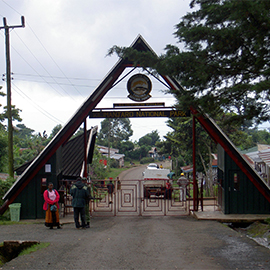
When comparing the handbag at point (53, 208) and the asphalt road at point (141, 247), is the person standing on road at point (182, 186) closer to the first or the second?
the asphalt road at point (141, 247)

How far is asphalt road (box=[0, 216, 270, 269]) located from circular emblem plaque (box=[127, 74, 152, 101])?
215 inches

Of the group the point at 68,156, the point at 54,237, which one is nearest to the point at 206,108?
the point at 54,237

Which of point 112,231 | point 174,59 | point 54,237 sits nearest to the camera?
point 174,59

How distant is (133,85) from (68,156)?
772 cm

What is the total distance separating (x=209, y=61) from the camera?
28.2 ft

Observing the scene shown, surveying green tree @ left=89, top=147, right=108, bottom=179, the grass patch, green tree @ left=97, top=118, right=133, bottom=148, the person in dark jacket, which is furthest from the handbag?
green tree @ left=97, top=118, right=133, bottom=148

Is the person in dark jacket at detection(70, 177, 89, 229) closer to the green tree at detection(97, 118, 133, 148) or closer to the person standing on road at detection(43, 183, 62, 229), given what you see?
the person standing on road at detection(43, 183, 62, 229)

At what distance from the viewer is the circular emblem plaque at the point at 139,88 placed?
14.9 metres

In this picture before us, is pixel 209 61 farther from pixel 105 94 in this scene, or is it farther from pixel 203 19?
pixel 105 94

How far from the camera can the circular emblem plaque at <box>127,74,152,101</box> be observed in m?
14.9

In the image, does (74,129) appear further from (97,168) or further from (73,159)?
(97,168)

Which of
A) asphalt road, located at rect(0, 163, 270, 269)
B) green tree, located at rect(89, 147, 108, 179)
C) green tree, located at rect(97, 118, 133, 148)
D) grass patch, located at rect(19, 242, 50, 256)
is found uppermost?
green tree, located at rect(97, 118, 133, 148)

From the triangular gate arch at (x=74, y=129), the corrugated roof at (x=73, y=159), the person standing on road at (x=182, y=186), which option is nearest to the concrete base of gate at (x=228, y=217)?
the triangular gate arch at (x=74, y=129)

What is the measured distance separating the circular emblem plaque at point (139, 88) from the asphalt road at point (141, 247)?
17.9 ft
